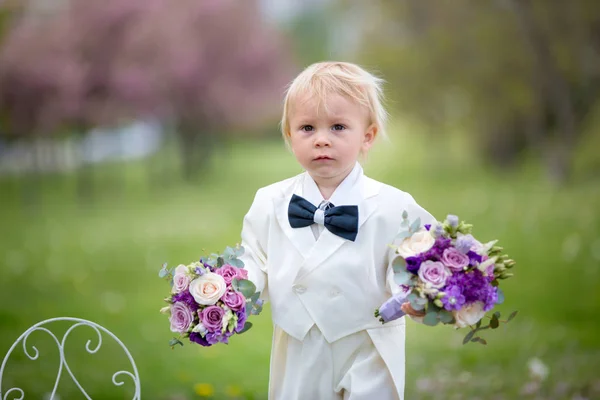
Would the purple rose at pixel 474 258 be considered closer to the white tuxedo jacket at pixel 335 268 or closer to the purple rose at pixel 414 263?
the purple rose at pixel 414 263

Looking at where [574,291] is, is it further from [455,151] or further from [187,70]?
[187,70]

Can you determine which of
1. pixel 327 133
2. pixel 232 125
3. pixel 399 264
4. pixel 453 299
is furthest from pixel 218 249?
pixel 453 299

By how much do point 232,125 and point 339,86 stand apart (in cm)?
389

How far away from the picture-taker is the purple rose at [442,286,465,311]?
1961mm

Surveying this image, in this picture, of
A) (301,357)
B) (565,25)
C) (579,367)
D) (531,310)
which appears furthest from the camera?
(565,25)

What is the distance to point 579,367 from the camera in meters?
4.26

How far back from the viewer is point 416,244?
204 cm

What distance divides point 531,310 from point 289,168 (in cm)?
218

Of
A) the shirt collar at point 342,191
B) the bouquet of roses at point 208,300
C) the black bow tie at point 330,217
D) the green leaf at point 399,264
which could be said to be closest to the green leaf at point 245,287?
the bouquet of roses at point 208,300

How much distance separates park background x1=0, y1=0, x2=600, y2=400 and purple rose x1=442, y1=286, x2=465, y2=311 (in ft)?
11.8

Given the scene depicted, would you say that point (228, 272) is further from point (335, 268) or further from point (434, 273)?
point (434, 273)

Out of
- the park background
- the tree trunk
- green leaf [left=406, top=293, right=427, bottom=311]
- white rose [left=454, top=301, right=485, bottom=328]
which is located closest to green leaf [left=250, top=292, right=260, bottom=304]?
green leaf [left=406, top=293, right=427, bottom=311]

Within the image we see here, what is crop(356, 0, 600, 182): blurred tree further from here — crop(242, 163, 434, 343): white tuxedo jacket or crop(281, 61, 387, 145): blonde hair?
crop(242, 163, 434, 343): white tuxedo jacket

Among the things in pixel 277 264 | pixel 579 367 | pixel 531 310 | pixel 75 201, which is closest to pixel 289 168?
pixel 75 201
